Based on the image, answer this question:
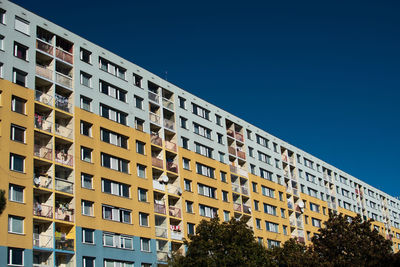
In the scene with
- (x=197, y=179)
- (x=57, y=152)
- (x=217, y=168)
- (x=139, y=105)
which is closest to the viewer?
(x=57, y=152)

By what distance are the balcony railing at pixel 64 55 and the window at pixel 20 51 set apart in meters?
3.80

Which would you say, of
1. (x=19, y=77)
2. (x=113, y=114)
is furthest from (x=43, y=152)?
(x=113, y=114)

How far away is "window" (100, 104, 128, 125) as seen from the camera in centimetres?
5778

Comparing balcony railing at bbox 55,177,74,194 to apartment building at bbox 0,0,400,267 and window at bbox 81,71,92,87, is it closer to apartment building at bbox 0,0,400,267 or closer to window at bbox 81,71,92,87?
apartment building at bbox 0,0,400,267

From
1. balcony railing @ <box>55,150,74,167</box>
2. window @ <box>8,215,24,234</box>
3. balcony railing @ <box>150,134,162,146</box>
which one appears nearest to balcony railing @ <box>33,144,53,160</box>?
balcony railing @ <box>55,150,74,167</box>

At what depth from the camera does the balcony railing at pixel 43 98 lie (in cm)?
5081

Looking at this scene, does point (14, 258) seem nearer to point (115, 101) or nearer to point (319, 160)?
point (115, 101)

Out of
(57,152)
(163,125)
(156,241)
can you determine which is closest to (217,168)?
(163,125)

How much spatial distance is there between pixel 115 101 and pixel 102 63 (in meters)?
4.37

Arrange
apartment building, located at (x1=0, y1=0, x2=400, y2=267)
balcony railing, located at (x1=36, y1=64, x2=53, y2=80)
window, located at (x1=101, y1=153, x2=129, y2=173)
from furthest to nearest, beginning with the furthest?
window, located at (x1=101, y1=153, x2=129, y2=173), balcony railing, located at (x1=36, y1=64, x2=53, y2=80), apartment building, located at (x1=0, y1=0, x2=400, y2=267)

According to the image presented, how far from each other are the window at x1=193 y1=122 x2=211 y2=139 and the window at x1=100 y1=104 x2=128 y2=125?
13.1 m

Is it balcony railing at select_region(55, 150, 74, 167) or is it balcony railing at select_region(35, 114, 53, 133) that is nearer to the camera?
balcony railing at select_region(35, 114, 53, 133)

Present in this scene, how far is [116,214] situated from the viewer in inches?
2158

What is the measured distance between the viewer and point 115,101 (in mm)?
59469
